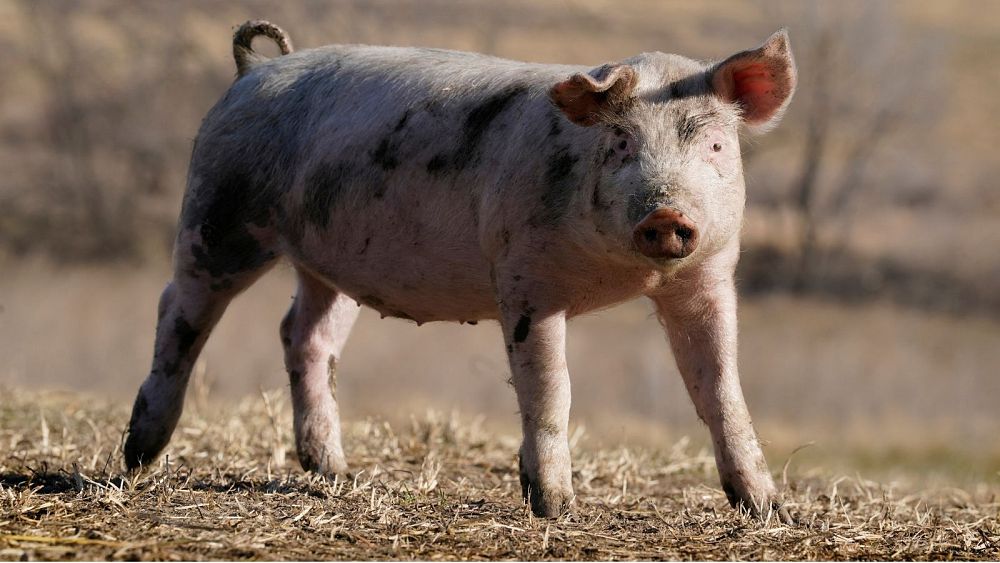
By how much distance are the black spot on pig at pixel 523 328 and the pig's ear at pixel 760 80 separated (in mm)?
1184

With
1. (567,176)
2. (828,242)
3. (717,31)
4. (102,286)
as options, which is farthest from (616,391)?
(717,31)

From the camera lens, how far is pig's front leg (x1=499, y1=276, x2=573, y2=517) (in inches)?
215

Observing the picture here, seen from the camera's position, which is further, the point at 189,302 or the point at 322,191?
the point at 189,302

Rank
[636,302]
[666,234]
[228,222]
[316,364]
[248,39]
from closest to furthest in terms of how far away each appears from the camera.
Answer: [666,234] → [228,222] → [316,364] → [248,39] → [636,302]

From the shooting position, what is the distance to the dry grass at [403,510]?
4.70 metres

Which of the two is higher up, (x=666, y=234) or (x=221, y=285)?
(x=221, y=285)

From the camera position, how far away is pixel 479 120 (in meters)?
5.93

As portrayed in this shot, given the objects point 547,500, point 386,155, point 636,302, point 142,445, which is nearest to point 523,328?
point 547,500

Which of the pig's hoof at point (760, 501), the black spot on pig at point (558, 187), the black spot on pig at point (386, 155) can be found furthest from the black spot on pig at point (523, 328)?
the pig's hoof at point (760, 501)

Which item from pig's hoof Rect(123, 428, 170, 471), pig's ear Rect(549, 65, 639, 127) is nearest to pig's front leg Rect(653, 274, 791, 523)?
pig's ear Rect(549, 65, 639, 127)

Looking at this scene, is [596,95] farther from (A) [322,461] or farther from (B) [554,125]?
(A) [322,461]

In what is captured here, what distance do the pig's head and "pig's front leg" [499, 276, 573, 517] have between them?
1.67 ft

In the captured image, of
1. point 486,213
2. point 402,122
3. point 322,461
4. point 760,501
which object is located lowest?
point 760,501

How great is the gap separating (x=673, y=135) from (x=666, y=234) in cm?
53
